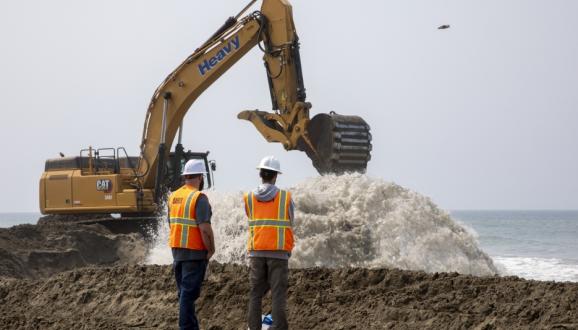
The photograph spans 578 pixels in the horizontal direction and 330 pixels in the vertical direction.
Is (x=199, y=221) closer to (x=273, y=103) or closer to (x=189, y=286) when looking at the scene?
(x=189, y=286)

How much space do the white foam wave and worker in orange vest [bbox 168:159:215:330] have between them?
52.8 feet

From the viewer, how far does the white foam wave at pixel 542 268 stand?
24.5 m

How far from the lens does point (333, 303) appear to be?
28.9 ft

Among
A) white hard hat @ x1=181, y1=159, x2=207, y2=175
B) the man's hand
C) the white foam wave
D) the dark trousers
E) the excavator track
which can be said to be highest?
the excavator track

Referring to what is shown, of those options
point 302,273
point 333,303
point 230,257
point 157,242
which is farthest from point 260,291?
point 157,242

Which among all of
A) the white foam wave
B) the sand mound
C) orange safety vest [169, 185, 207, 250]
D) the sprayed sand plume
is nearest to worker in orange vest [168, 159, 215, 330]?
orange safety vest [169, 185, 207, 250]

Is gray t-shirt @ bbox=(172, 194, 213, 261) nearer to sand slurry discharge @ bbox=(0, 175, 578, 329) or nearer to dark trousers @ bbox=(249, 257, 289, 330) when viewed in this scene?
dark trousers @ bbox=(249, 257, 289, 330)

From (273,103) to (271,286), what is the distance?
10002mm

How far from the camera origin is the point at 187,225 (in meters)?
7.59

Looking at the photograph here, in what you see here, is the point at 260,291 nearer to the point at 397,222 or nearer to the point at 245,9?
the point at 397,222

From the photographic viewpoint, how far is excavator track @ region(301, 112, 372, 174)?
52.1 ft

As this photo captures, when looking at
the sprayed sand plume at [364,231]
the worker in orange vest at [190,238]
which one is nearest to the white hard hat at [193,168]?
the worker in orange vest at [190,238]

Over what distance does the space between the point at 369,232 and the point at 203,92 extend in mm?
5184

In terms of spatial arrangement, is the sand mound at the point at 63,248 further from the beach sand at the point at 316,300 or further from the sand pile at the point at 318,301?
the sand pile at the point at 318,301
